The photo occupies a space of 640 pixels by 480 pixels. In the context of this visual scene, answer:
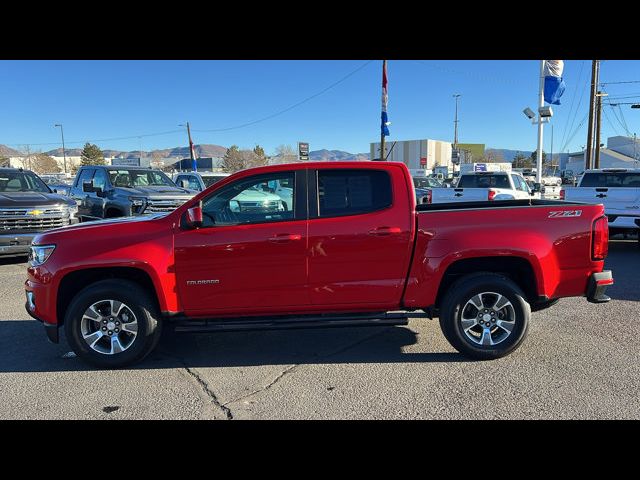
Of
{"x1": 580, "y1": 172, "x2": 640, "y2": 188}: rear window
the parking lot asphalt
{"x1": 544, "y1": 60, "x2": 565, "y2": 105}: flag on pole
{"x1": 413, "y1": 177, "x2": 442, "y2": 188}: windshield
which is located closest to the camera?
the parking lot asphalt

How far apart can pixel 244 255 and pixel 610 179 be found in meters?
9.97

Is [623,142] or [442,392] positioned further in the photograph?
[623,142]

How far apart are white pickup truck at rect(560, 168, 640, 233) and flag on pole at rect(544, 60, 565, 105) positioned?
23.3 feet

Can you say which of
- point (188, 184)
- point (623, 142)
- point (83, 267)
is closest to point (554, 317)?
point (83, 267)

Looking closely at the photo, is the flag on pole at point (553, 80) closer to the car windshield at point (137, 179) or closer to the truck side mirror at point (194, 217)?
the car windshield at point (137, 179)

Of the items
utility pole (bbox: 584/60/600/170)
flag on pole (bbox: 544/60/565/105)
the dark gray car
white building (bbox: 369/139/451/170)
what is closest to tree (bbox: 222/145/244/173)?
white building (bbox: 369/139/451/170)

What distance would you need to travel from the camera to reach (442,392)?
3.74 m

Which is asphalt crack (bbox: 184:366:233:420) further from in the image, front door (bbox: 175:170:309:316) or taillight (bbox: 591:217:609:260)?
taillight (bbox: 591:217:609:260)

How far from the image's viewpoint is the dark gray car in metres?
8.58

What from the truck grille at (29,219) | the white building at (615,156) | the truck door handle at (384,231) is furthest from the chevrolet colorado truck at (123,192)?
the white building at (615,156)
